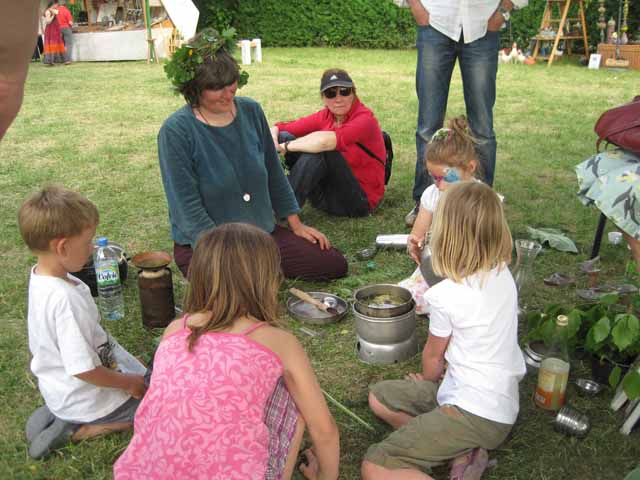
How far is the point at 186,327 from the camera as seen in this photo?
6.00 feet

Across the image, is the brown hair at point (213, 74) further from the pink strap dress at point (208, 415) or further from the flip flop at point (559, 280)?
the flip flop at point (559, 280)

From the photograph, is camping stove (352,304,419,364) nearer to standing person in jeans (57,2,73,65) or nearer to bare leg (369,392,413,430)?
bare leg (369,392,413,430)

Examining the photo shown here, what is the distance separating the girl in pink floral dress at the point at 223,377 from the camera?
1.70 m

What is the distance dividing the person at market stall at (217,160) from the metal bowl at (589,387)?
5.01 ft

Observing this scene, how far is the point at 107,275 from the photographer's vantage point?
331cm

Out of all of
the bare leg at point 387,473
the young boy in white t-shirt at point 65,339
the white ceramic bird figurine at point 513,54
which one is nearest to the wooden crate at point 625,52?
the white ceramic bird figurine at point 513,54

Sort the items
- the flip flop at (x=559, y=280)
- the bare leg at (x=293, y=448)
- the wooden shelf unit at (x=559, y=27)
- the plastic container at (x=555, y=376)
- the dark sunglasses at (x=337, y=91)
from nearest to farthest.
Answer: the bare leg at (x=293, y=448)
the plastic container at (x=555, y=376)
the flip flop at (x=559, y=280)
the dark sunglasses at (x=337, y=91)
the wooden shelf unit at (x=559, y=27)

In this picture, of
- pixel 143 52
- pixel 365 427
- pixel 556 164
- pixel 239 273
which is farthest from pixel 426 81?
pixel 143 52

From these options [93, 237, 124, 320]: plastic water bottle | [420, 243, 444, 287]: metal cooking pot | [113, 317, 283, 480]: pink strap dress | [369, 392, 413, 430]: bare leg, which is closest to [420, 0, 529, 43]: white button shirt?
[420, 243, 444, 287]: metal cooking pot

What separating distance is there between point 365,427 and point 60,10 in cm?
1446

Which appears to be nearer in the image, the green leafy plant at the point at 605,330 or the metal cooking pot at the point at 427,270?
the green leafy plant at the point at 605,330

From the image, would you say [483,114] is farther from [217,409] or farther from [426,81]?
[217,409]

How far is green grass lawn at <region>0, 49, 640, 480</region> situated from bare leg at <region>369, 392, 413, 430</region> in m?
0.05

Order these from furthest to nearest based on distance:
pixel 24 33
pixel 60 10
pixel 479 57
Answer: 1. pixel 60 10
2. pixel 479 57
3. pixel 24 33
